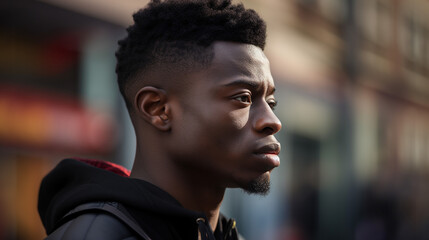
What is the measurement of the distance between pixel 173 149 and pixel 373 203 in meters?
16.3

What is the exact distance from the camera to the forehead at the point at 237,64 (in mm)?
2260

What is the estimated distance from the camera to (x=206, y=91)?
224cm

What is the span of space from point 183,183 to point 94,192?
35 cm

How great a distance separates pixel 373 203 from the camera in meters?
17.6

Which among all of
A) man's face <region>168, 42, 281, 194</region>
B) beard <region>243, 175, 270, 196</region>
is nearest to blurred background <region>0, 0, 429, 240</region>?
man's face <region>168, 42, 281, 194</region>

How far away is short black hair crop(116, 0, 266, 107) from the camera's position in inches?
91.3

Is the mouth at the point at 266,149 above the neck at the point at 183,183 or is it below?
above

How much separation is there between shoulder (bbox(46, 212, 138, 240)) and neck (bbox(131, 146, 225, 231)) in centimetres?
32

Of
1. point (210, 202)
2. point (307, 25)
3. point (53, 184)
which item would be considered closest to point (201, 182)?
point (210, 202)

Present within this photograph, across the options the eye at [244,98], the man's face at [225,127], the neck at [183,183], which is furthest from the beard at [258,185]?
the eye at [244,98]

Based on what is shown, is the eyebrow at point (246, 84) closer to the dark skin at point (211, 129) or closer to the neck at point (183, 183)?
the dark skin at point (211, 129)

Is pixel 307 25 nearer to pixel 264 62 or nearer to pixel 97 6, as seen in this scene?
pixel 97 6

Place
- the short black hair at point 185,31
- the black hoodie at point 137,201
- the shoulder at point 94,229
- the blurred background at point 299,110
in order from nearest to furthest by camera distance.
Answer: the shoulder at point 94,229, the black hoodie at point 137,201, the short black hair at point 185,31, the blurred background at point 299,110

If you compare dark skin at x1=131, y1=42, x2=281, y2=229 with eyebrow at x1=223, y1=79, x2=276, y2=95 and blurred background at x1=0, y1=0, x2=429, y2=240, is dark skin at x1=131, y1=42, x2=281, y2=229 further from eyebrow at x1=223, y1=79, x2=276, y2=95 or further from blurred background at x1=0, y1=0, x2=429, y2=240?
blurred background at x1=0, y1=0, x2=429, y2=240
